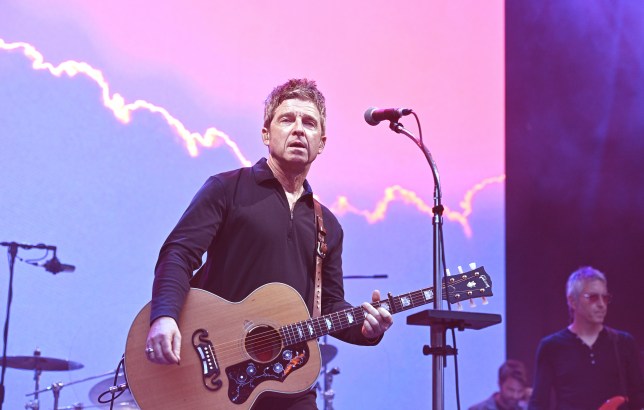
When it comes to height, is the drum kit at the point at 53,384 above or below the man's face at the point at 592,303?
below

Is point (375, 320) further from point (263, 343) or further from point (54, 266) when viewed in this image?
point (54, 266)

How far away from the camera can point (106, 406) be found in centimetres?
514

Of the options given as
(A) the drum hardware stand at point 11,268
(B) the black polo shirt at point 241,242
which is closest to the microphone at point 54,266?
(A) the drum hardware stand at point 11,268

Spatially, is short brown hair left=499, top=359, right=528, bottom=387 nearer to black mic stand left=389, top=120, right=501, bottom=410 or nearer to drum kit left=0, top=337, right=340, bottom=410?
drum kit left=0, top=337, right=340, bottom=410

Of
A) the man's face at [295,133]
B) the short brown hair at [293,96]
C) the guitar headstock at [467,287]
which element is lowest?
the guitar headstock at [467,287]

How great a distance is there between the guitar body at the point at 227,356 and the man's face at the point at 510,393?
350 cm

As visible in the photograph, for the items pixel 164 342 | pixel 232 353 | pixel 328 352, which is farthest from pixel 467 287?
pixel 328 352

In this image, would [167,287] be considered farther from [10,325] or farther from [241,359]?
[10,325]

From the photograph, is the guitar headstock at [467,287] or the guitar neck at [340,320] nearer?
the guitar neck at [340,320]

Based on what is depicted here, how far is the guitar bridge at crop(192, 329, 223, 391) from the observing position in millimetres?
3291

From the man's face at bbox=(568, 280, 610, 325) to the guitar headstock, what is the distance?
259 cm

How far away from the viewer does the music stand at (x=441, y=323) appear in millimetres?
3141

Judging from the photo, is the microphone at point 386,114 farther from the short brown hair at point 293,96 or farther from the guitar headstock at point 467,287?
the guitar headstock at point 467,287

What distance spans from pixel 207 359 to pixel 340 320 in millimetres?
656
